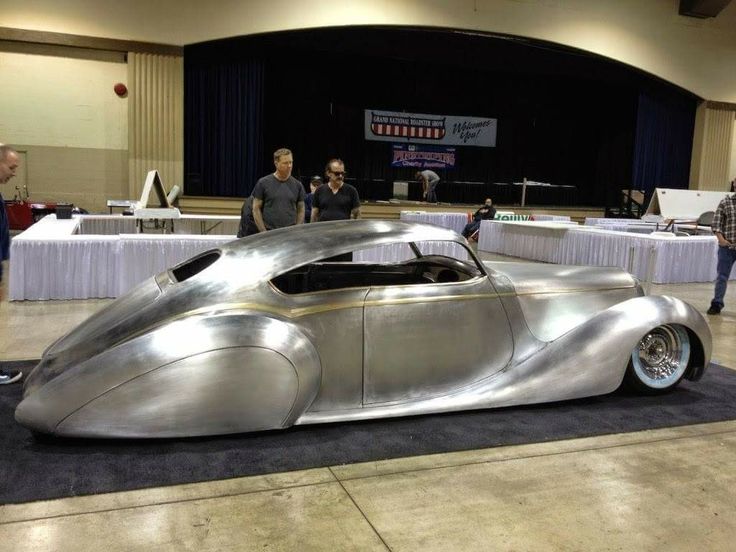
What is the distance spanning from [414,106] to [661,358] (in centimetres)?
1842

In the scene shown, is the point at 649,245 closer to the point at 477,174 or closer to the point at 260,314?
the point at 260,314

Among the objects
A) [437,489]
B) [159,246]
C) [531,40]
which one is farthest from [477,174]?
[437,489]

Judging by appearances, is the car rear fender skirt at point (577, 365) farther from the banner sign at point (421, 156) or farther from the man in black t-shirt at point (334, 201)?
the banner sign at point (421, 156)

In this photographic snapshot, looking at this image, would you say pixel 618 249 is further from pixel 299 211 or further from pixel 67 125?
pixel 67 125

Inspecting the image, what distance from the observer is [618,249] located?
10852mm

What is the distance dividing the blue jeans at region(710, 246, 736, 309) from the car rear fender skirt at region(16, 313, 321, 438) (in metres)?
6.08

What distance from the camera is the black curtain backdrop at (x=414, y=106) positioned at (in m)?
18.1

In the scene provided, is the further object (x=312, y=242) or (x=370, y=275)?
(x=370, y=275)

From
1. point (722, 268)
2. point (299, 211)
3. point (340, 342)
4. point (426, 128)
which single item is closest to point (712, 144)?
point (426, 128)

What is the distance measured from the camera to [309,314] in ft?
11.4

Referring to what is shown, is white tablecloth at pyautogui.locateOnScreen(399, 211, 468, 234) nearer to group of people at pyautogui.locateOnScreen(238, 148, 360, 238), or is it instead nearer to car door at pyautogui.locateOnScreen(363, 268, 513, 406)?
group of people at pyautogui.locateOnScreen(238, 148, 360, 238)

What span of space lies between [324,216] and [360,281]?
236 cm

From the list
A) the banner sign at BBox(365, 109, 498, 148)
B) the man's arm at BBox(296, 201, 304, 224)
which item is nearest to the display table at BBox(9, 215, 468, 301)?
the man's arm at BBox(296, 201, 304, 224)

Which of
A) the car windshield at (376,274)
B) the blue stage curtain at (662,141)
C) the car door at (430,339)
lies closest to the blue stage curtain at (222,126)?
the blue stage curtain at (662,141)
